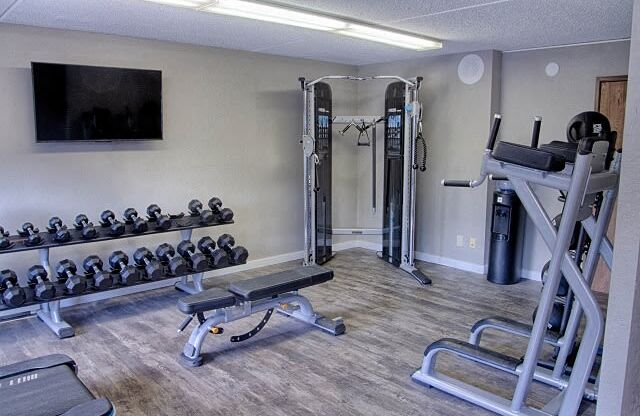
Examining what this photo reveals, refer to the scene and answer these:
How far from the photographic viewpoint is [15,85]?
3670mm

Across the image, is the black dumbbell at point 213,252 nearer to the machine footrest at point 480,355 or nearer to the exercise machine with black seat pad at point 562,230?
the machine footrest at point 480,355

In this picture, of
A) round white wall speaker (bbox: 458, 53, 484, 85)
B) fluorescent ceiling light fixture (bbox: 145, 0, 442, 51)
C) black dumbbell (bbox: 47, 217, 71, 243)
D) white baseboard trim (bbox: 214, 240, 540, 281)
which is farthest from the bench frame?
round white wall speaker (bbox: 458, 53, 484, 85)

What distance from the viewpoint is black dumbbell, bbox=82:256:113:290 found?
12.1 ft

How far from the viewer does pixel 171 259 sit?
4.10m

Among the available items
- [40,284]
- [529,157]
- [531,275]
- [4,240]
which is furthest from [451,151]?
[4,240]

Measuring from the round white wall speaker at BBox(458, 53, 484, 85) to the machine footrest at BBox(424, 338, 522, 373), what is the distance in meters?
2.93

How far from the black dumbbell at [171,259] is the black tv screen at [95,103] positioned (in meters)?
0.93

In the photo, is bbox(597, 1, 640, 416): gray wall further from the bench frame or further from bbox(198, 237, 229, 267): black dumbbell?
bbox(198, 237, 229, 267): black dumbbell

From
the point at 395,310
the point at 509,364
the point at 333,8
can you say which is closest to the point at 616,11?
the point at 333,8

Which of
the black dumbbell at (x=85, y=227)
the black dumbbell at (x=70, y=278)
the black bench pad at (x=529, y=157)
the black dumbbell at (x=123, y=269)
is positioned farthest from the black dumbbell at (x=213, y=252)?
the black bench pad at (x=529, y=157)

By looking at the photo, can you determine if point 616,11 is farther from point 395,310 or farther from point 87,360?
point 87,360

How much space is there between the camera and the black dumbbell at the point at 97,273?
368 centimetres

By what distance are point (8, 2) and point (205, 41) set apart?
1.64 metres

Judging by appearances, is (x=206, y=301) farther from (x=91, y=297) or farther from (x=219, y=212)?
(x=91, y=297)
